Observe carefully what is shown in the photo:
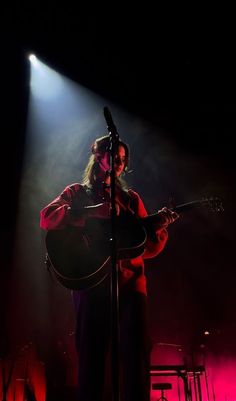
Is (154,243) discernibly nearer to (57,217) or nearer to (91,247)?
(91,247)

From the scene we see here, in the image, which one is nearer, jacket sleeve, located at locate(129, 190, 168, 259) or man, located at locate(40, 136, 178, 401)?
man, located at locate(40, 136, 178, 401)

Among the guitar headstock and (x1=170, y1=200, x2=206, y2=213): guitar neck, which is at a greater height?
the guitar headstock

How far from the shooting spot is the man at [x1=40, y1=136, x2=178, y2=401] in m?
2.09

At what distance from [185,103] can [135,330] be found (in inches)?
187

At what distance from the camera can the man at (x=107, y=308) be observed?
2.09m

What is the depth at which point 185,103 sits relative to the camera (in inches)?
243

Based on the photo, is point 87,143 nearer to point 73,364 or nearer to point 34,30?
point 34,30

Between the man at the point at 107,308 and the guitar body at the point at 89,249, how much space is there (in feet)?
0.09

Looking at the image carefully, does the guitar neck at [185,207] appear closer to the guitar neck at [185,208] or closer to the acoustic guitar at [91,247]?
the guitar neck at [185,208]

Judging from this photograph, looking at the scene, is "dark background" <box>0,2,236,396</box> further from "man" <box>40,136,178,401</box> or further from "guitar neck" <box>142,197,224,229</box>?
"man" <box>40,136,178,401</box>

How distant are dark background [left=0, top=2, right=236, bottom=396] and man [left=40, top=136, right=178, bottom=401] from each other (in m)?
3.51

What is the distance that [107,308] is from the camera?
7.22 feet

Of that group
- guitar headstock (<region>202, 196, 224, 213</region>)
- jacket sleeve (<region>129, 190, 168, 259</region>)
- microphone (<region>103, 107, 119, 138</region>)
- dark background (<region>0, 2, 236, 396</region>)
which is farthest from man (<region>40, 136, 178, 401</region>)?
dark background (<region>0, 2, 236, 396</region>)

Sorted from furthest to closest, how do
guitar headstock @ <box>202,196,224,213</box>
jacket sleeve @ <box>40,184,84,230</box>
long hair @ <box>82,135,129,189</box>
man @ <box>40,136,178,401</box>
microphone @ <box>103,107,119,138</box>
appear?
guitar headstock @ <box>202,196,224,213</box> → long hair @ <box>82,135,129,189</box> → jacket sleeve @ <box>40,184,84,230</box> → microphone @ <box>103,107,119,138</box> → man @ <box>40,136,178,401</box>
